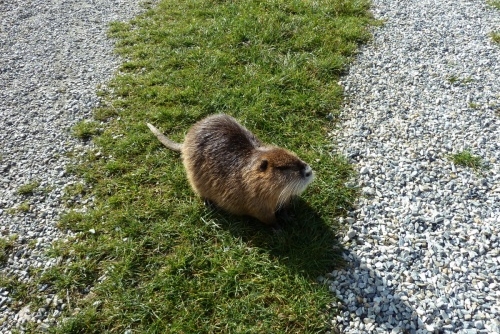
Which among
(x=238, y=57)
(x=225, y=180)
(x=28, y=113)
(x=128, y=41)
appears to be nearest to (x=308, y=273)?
(x=225, y=180)

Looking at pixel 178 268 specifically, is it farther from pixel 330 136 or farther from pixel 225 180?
pixel 330 136

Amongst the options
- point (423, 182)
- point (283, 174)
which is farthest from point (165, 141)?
point (423, 182)

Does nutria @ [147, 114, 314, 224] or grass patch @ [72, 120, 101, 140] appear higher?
nutria @ [147, 114, 314, 224]

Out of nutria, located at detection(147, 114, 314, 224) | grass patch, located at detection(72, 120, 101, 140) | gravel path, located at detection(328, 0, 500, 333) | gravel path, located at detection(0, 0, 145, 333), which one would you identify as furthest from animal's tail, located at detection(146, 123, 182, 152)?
gravel path, located at detection(328, 0, 500, 333)

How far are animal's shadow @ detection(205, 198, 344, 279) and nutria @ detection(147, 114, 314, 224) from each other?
0.16 meters

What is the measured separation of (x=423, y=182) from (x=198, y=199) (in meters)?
2.92

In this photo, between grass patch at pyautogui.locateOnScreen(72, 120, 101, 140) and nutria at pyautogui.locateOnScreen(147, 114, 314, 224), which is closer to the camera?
nutria at pyautogui.locateOnScreen(147, 114, 314, 224)

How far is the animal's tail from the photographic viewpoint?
574cm

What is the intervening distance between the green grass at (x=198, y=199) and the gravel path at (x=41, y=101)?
33 centimetres

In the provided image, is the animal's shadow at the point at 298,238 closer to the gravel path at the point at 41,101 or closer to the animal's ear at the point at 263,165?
the animal's ear at the point at 263,165

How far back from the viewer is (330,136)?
599 cm

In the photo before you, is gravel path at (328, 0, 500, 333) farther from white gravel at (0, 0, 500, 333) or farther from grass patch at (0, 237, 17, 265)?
grass patch at (0, 237, 17, 265)

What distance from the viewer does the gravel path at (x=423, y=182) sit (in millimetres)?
3896

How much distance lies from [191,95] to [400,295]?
14.8 ft
